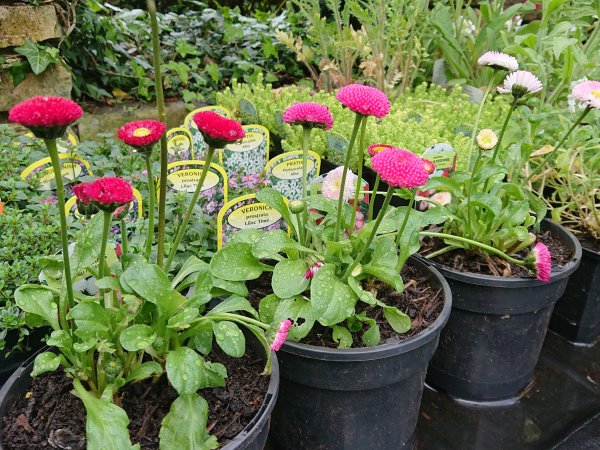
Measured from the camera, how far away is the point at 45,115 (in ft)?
2.15

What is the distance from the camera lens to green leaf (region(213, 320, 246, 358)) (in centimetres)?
88

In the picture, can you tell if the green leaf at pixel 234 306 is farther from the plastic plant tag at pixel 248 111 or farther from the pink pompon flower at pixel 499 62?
the plastic plant tag at pixel 248 111

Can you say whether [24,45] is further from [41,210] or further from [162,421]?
[162,421]

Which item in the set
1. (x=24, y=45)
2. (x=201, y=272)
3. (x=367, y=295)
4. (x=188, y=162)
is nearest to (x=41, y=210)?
(x=188, y=162)

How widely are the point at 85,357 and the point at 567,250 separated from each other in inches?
49.0

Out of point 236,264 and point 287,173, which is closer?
point 236,264

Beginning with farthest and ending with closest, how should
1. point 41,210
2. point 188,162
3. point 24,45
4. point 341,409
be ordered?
point 24,45
point 188,162
point 41,210
point 341,409

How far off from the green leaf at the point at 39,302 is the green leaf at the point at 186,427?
245mm

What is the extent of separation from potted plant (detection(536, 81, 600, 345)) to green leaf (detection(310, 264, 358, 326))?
92 centimetres

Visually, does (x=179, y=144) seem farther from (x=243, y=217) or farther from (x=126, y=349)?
(x=126, y=349)

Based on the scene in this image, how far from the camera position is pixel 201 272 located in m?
0.99

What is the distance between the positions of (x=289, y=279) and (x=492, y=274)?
0.57m

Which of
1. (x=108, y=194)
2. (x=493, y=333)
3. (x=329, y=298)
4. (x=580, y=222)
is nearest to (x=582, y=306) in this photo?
(x=580, y=222)

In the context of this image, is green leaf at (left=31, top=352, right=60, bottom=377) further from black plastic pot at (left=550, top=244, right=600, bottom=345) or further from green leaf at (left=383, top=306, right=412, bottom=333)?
black plastic pot at (left=550, top=244, right=600, bottom=345)
